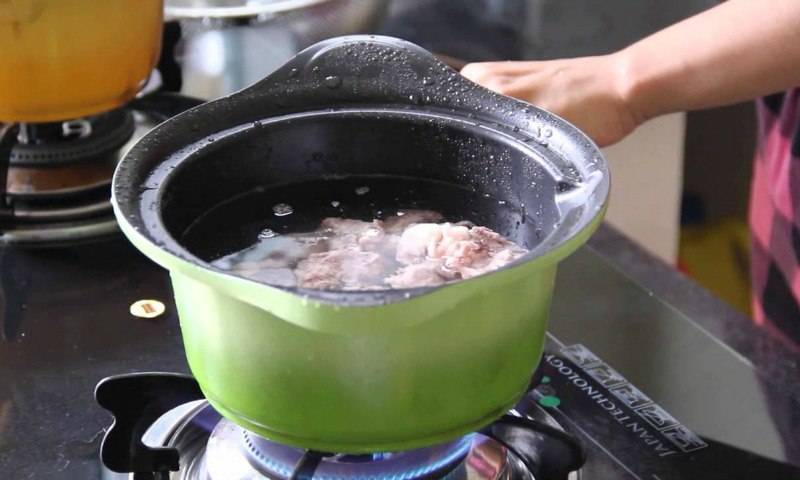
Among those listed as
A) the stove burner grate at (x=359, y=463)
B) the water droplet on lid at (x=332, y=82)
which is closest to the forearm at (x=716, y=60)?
the water droplet on lid at (x=332, y=82)

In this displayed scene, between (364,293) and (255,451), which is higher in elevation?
(364,293)

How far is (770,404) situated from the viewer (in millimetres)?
869

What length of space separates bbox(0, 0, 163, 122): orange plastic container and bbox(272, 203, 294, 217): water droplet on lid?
0.36 meters

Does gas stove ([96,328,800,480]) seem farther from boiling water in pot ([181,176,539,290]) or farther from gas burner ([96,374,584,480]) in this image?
boiling water in pot ([181,176,539,290])

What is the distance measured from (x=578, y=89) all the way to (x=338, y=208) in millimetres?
304

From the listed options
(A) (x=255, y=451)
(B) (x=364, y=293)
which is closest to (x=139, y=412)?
(A) (x=255, y=451)

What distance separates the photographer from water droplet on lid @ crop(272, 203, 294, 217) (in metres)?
0.78

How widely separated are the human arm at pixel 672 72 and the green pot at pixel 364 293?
0.18 m

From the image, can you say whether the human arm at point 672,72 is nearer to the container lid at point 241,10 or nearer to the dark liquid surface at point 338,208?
the dark liquid surface at point 338,208

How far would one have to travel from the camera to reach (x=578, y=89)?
3.15 feet

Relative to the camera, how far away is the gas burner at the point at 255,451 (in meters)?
0.70

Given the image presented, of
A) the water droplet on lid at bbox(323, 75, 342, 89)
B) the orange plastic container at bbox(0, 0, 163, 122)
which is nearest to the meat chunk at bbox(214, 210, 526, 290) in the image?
the water droplet on lid at bbox(323, 75, 342, 89)

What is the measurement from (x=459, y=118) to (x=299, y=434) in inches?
11.5

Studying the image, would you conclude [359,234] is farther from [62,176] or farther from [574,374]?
[62,176]
